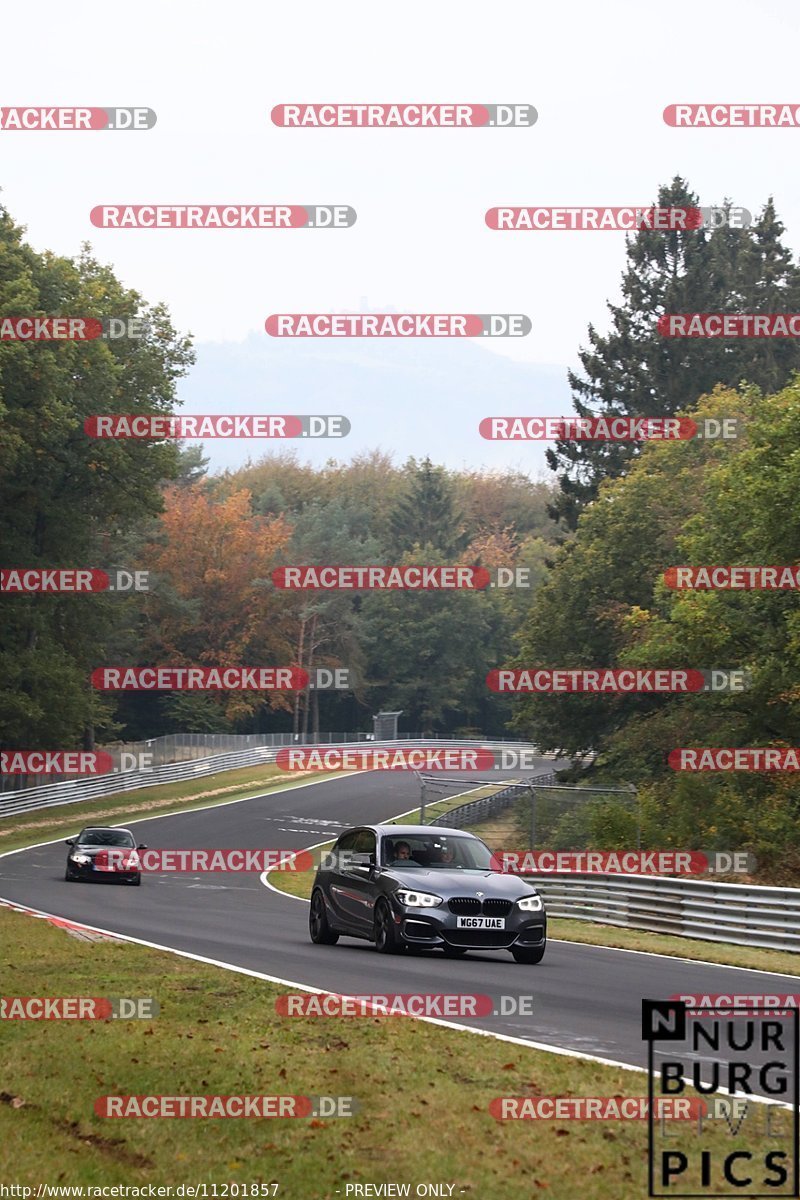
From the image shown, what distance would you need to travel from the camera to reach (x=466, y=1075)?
9680mm

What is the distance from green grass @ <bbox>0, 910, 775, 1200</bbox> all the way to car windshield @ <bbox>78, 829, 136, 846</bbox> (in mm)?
22117

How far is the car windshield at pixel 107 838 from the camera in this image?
35.0 m

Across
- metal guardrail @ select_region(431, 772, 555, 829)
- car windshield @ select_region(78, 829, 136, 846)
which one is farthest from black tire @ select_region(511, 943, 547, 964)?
metal guardrail @ select_region(431, 772, 555, 829)

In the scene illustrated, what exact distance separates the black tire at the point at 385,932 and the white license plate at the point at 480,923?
0.72m

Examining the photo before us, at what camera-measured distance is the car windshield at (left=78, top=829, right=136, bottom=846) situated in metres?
35.0

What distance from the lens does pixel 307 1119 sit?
8461 millimetres

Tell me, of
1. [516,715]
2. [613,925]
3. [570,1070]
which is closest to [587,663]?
[516,715]
